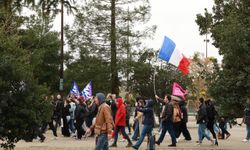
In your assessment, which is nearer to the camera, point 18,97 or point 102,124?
point 18,97

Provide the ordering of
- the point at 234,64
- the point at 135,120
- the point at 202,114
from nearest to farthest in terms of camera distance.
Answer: the point at 234,64, the point at 202,114, the point at 135,120

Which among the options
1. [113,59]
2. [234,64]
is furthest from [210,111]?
[113,59]

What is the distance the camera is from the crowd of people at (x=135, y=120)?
473 inches

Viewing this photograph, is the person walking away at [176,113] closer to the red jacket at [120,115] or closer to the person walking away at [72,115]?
the red jacket at [120,115]

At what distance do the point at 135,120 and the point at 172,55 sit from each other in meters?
3.07

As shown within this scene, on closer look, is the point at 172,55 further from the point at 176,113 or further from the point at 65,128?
the point at 65,128

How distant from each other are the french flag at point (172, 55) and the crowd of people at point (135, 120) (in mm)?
1410

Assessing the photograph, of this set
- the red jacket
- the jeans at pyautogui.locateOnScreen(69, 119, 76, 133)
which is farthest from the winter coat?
the jeans at pyautogui.locateOnScreen(69, 119, 76, 133)

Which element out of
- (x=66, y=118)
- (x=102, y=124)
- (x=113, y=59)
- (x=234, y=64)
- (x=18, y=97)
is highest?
(x=113, y=59)

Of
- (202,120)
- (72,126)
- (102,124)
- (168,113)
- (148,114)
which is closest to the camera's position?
(102,124)

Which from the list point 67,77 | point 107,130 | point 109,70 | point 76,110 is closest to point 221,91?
point 107,130

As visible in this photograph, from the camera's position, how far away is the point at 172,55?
2112cm

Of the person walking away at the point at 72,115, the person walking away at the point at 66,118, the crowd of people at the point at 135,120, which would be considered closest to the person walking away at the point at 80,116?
the crowd of people at the point at 135,120

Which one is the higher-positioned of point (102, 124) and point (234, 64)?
point (234, 64)
